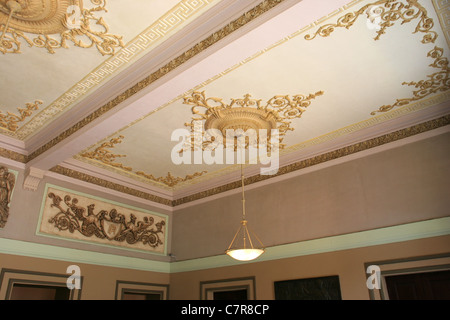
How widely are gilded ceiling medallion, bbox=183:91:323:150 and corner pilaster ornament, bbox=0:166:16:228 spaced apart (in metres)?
2.29

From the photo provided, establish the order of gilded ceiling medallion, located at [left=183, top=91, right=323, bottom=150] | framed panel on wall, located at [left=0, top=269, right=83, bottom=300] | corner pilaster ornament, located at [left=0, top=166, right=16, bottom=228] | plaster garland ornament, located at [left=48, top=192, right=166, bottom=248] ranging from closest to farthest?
gilded ceiling medallion, located at [left=183, top=91, right=323, bottom=150] → framed panel on wall, located at [left=0, top=269, right=83, bottom=300] → corner pilaster ornament, located at [left=0, top=166, right=16, bottom=228] → plaster garland ornament, located at [left=48, top=192, right=166, bottom=248]

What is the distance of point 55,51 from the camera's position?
299cm

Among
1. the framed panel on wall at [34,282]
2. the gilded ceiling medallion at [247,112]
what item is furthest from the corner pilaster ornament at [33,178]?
the gilded ceiling medallion at [247,112]

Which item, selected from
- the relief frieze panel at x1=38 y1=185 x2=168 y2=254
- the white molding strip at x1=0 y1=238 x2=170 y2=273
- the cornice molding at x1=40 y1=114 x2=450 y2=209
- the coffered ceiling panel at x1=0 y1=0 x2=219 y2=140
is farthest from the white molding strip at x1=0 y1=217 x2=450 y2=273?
the coffered ceiling panel at x1=0 y1=0 x2=219 y2=140

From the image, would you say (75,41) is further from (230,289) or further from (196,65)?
(230,289)

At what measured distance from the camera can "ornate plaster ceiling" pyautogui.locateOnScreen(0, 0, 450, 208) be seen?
268cm

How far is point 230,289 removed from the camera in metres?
5.02

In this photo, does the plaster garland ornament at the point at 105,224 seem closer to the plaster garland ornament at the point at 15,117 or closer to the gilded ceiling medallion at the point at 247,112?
the plaster garland ornament at the point at 15,117

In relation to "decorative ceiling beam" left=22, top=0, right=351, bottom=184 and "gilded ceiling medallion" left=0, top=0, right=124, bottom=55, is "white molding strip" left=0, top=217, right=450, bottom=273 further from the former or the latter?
"gilded ceiling medallion" left=0, top=0, right=124, bottom=55

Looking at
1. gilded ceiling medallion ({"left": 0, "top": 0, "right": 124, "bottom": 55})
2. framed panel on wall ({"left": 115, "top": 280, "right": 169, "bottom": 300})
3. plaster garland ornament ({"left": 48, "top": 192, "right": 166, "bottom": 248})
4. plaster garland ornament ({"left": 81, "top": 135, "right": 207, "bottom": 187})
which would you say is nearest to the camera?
gilded ceiling medallion ({"left": 0, "top": 0, "right": 124, "bottom": 55})

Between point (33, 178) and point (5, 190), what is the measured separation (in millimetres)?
346

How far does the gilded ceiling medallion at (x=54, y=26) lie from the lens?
8.43ft

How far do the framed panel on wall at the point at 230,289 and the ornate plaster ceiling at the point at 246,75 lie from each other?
1.92 meters
